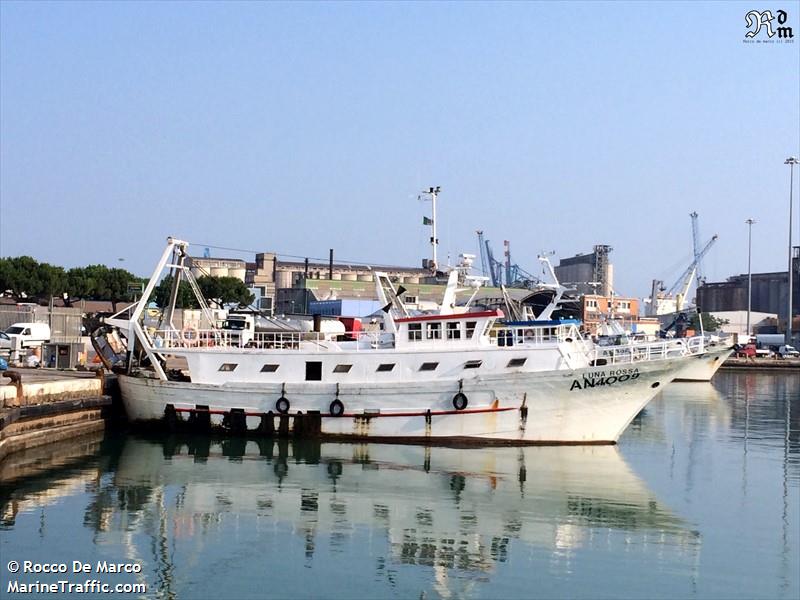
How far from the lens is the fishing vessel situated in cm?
3241

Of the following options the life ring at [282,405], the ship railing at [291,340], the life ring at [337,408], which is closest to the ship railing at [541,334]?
the ship railing at [291,340]

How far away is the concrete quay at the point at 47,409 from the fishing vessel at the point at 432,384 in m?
2.92

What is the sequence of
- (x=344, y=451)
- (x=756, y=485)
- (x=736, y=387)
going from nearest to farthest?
1. (x=756, y=485)
2. (x=344, y=451)
3. (x=736, y=387)

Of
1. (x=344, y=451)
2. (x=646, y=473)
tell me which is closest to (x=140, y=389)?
(x=344, y=451)

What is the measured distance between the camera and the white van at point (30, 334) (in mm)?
50000

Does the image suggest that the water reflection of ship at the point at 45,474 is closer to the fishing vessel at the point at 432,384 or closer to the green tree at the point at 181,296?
the fishing vessel at the point at 432,384

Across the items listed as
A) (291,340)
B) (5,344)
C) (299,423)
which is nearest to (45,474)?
(299,423)

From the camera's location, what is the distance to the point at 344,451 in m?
32.4

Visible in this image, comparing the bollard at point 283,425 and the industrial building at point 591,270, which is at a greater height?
the industrial building at point 591,270

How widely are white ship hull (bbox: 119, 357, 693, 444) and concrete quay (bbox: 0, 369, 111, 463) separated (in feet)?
21.8

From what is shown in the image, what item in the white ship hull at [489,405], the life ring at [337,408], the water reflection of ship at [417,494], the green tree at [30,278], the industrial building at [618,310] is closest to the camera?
the water reflection of ship at [417,494]

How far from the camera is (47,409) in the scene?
1264 inches

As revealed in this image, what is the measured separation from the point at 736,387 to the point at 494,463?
4848 centimetres

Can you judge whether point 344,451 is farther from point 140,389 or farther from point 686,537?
point 686,537
